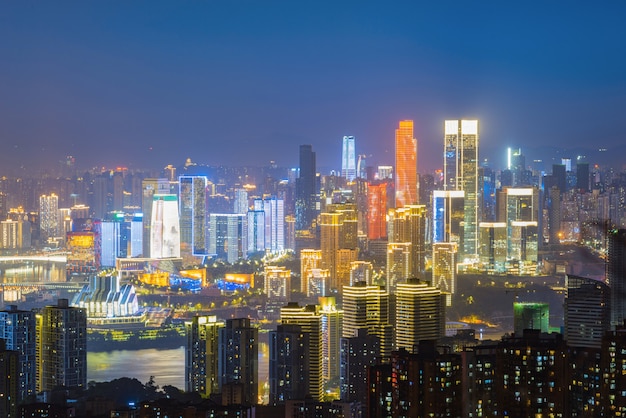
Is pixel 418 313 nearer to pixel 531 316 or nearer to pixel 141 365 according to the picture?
pixel 531 316

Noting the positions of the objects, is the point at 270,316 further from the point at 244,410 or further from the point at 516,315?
the point at 244,410

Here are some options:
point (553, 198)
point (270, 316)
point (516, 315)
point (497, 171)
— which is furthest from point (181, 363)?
point (497, 171)

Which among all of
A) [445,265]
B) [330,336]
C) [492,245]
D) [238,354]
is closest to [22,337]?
[238,354]

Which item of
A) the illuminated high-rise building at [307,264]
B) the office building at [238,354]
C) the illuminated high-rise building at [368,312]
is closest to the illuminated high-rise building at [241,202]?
the illuminated high-rise building at [307,264]

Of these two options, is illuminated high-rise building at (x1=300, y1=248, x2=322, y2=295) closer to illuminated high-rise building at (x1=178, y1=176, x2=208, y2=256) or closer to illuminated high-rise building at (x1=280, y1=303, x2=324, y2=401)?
illuminated high-rise building at (x1=178, y1=176, x2=208, y2=256)

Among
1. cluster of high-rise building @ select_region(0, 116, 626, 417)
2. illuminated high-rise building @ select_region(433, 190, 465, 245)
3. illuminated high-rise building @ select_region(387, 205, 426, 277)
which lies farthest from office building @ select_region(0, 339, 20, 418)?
illuminated high-rise building @ select_region(433, 190, 465, 245)
